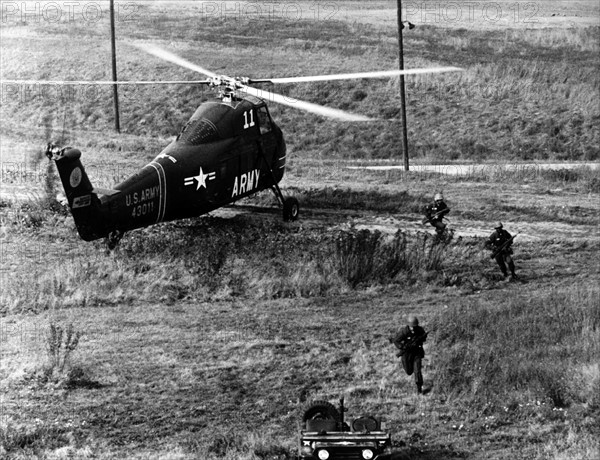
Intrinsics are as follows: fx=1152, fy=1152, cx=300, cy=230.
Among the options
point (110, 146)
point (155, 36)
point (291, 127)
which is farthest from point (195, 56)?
point (110, 146)

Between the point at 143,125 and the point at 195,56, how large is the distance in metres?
7.28

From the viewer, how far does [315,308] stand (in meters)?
24.4

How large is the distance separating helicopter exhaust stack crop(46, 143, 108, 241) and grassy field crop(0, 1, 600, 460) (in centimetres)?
188

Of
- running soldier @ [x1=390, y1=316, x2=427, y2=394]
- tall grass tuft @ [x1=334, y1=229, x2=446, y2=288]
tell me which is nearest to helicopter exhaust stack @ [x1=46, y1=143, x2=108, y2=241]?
tall grass tuft @ [x1=334, y1=229, x2=446, y2=288]

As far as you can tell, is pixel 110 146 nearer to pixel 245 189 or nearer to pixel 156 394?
pixel 245 189

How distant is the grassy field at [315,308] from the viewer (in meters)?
18.9

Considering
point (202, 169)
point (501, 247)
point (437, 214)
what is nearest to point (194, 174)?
point (202, 169)

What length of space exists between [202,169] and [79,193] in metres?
3.93

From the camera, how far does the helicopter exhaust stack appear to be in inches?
918

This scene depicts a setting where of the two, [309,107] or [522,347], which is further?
[309,107]

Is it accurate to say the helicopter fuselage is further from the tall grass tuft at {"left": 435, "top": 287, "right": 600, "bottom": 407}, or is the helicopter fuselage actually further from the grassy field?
the tall grass tuft at {"left": 435, "top": 287, "right": 600, "bottom": 407}

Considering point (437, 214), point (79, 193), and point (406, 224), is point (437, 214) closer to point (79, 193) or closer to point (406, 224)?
point (406, 224)

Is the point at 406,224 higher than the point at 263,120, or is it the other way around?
the point at 263,120

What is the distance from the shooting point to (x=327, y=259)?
26547 mm
